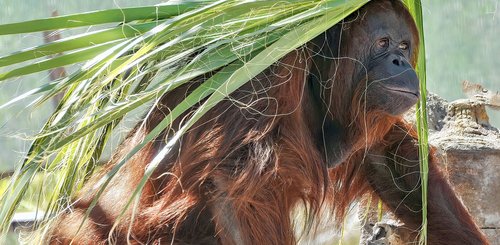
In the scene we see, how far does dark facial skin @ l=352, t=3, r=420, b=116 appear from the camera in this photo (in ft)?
9.97

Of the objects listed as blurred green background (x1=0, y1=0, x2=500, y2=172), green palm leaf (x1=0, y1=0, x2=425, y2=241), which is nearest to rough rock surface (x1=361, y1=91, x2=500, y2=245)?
green palm leaf (x1=0, y1=0, x2=425, y2=241)

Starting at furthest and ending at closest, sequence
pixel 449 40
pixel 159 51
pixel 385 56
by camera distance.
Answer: pixel 449 40 → pixel 385 56 → pixel 159 51

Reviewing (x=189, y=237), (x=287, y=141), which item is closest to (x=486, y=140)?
(x=287, y=141)

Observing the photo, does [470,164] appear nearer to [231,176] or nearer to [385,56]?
[385,56]

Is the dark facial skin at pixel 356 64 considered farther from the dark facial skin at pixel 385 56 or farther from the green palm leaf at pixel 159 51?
the green palm leaf at pixel 159 51

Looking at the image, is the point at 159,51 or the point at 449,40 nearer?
the point at 159,51

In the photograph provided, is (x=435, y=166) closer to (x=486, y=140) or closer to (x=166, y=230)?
(x=486, y=140)

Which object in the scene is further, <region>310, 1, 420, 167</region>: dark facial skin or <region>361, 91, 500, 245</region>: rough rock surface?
<region>361, 91, 500, 245</region>: rough rock surface

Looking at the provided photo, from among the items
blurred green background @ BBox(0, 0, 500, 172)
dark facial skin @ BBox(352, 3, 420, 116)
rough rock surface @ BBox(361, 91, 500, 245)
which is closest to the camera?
dark facial skin @ BBox(352, 3, 420, 116)

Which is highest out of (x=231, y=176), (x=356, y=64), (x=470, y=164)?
(x=356, y=64)

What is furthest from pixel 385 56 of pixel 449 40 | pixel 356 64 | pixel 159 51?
pixel 449 40

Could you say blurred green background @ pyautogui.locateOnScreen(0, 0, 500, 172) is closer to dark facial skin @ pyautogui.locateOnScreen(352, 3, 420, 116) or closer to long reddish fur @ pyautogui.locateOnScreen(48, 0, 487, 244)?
dark facial skin @ pyautogui.locateOnScreen(352, 3, 420, 116)

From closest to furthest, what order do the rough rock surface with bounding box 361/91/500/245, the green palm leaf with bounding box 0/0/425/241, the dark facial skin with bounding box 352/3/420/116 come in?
1. the green palm leaf with bounding box 0/0/425/241
2. the dark facial skin with bounding box 352/3/420/116
3. the rough rock surface with bounding box 361/91/500/245

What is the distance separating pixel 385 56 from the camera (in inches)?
124
